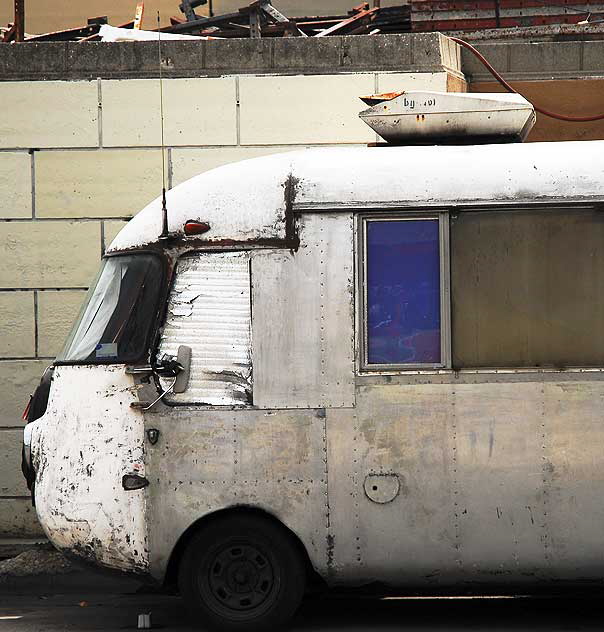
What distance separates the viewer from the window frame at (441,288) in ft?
23.7

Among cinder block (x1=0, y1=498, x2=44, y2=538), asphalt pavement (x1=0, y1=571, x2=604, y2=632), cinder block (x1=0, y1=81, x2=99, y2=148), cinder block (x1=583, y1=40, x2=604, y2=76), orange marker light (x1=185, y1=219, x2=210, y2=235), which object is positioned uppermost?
cinder block (x1=583, y1=40, x2=604, y2=76)

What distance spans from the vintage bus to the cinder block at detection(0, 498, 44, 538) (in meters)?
3.66

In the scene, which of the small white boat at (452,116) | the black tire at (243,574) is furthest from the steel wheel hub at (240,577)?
the small white boat at (452,116)

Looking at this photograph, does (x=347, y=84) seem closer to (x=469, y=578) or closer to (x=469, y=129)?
(x=469, y=129)

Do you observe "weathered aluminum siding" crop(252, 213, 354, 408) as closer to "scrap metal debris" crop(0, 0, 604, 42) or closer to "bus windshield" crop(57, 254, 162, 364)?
"bus windshield" crop(57, 254, 162, 364)

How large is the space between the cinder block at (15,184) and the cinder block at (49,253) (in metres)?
0.12

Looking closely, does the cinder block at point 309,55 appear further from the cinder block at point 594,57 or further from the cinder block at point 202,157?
the cinder block at point 594,57

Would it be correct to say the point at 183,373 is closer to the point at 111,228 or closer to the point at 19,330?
the point at 111,228

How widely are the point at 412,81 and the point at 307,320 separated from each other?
436cm

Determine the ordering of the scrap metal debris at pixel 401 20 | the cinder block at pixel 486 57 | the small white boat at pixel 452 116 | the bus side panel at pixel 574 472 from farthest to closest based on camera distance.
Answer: the scrap metal debris at pixel 401 20 < the cinder block at pixel 486 57 < the small white boat at pixel 452 116 < the bus side panel at pixel 574 472

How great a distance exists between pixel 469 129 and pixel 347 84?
340 centimetres

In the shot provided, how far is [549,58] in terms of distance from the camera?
37.5 ft

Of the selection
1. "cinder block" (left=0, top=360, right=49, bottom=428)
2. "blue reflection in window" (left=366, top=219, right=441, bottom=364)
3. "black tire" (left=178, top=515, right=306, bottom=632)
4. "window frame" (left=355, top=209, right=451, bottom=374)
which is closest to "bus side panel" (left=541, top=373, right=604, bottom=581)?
"window frame" (left=355, top=209, right=451, bottom=374)

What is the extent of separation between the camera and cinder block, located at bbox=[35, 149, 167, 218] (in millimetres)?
11102
